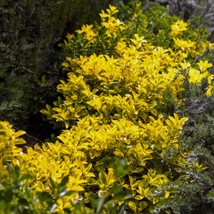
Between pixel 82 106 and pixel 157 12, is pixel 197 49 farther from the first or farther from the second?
pixel 82 106

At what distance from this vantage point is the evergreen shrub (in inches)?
87.7

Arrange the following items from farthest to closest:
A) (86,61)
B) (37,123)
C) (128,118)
→ (37,123)
(86,61)
(128,118)

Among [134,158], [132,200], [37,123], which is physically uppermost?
[134,158]

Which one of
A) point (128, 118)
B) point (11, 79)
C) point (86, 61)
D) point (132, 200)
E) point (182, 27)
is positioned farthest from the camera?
point (182, 27)

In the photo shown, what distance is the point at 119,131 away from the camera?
8.52 ft

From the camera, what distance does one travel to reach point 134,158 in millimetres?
2533

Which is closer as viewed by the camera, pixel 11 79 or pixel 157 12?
pixel 11 79

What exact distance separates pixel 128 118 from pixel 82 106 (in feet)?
1.12

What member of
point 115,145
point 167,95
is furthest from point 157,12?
point 115,145

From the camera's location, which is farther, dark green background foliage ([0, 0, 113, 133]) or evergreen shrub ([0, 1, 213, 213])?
dark green background foliage ([0, 0, 113, 133])

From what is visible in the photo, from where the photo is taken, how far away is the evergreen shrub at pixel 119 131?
2227 mm

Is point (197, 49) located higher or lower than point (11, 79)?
higher

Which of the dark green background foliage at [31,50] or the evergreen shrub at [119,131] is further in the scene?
the dark green background foliage at [31,50]

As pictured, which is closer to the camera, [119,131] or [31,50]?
[119,131]
